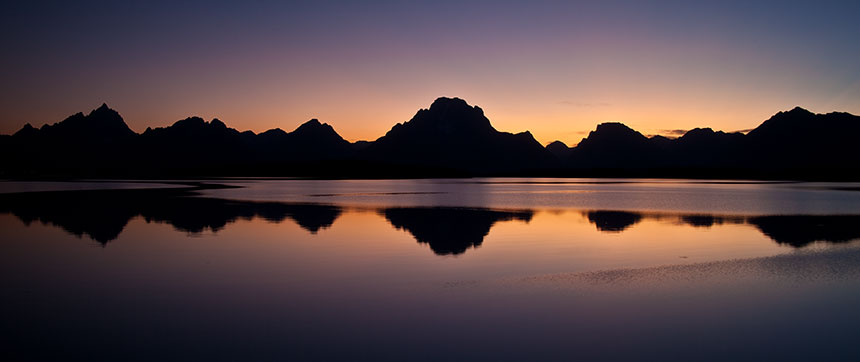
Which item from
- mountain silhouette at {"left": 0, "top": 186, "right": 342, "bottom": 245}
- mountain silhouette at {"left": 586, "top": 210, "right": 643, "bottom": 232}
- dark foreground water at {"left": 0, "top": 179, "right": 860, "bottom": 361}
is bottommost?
dark foreground water at {"left": 0, "top": 179, "right": 860, "bottom": 361}

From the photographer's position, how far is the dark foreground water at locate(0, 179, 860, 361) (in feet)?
34.6

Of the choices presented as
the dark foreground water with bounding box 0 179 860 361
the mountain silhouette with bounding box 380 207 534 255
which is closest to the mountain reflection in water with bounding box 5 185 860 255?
the mountain silhouette with bounding box 380 207 534 255

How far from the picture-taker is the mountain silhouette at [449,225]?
2450 cm

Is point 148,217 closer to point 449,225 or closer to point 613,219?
point 449,225

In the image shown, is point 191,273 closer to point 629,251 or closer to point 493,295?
point 493,295

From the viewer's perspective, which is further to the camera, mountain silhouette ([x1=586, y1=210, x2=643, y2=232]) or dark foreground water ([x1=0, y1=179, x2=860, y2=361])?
mountain silhouette ([x1=586, y1=210, x2=643, y2=232])

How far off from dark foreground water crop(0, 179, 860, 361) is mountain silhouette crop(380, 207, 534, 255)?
1.35ft

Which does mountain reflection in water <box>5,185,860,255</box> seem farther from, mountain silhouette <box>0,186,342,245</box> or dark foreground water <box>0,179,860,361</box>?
dark foreground water <box>0,179,860,361</box>

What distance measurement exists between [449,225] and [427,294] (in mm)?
18129

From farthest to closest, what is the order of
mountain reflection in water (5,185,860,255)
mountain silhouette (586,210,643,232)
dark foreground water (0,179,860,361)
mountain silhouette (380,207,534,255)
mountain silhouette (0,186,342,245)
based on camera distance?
mountain silhouette (586,210,643,232), mountain silhouette (0,186,342,245), mountain reflection in water (5,185,860,255), mountain silhouette (380,207,534,255), dark foreground water (0,179,860,361)

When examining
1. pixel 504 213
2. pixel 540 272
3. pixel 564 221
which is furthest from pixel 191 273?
pixel 504 213

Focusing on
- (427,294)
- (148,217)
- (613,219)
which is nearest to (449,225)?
(613,219)

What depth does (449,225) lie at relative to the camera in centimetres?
3288

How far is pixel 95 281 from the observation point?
16.2 metres
